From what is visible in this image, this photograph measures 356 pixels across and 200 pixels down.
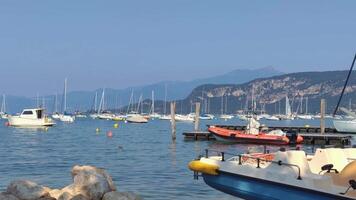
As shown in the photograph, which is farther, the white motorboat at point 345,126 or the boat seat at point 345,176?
the white motorboat at point 345,126

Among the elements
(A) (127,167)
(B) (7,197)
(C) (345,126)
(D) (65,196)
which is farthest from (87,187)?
(C) (345,126)

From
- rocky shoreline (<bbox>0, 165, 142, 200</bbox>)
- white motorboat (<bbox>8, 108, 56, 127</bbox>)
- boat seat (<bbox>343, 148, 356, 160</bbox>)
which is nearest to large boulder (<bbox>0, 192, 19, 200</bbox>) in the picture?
rocky shoreline (<bbox>0, 165, 142, 200</bbox>)

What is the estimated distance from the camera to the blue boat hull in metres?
15.1

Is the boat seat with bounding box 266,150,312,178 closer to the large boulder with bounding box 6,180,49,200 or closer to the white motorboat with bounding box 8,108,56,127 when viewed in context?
the large boulder with bounding box 6,180,49,200

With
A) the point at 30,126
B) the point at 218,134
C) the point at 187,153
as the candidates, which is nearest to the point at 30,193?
the point at 187,153

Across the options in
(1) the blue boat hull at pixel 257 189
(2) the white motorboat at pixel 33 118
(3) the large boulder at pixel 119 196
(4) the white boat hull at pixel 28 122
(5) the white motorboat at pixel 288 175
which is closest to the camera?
(5) the white motorboat at pixel 288 175

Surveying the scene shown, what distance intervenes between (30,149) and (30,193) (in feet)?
122

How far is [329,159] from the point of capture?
17078mm

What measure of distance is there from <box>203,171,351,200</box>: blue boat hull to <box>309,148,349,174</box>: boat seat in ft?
5.49

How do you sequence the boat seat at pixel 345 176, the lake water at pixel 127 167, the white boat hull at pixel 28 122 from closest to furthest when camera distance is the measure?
the boat seat at pixel 345 176 < the lake water at pixel 127 167 < the white boat hull at pixel 28 122

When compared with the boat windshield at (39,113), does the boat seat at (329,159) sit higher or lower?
lower

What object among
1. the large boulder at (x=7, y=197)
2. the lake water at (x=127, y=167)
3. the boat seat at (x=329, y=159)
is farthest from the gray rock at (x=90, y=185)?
the boat seat at (x=329, y=159)

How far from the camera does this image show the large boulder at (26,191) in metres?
18.3

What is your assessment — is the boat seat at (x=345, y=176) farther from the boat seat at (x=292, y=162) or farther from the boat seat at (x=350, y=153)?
the boat seat at (x=350, y=153)
